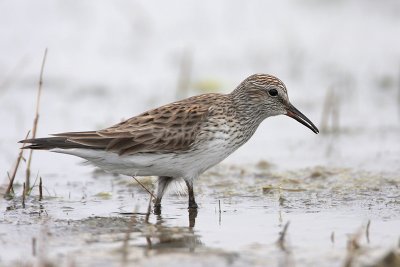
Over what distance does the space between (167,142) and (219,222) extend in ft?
3.49

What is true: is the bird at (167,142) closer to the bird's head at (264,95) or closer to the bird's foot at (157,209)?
the bird's foot at (157,209)

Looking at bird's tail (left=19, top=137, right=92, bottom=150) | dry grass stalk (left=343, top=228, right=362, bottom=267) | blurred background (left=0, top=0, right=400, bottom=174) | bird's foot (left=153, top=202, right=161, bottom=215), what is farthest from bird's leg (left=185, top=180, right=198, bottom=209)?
blurred background (left=0, top=0, right=400, bottom=174)

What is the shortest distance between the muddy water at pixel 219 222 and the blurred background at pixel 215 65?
1.24 metres

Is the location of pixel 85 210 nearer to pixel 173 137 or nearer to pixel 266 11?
pixel 173 137

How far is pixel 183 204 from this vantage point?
9.44m

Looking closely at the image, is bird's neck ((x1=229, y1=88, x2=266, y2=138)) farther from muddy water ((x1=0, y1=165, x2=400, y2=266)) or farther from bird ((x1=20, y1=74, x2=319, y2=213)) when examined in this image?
muddy water ((x1=0, y1=165, x2=400, y2=266))

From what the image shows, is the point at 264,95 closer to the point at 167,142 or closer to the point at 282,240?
the point at 167,142

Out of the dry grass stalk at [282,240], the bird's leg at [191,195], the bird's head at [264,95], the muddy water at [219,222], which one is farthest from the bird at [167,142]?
the dry grass stalk at [282,240]

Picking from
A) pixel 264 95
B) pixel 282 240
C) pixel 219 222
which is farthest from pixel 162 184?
pixel 282 240

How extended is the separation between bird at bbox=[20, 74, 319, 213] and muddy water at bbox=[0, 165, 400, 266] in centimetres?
45

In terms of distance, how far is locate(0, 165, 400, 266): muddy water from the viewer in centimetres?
703

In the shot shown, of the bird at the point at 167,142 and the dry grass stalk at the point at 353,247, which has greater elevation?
the bird at the point at 167,142

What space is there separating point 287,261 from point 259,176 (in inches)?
168

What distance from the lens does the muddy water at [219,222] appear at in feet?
23.1
